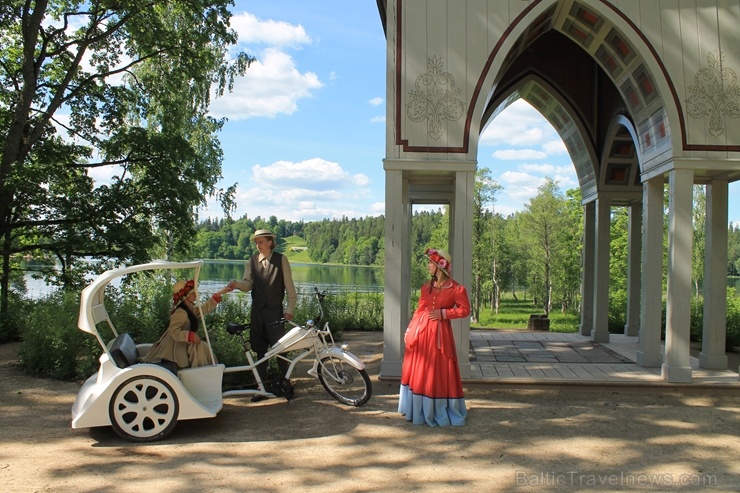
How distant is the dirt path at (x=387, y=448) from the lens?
406 cm

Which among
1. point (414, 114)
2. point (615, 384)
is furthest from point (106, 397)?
point (615, 384)

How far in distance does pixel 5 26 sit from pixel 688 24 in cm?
1227

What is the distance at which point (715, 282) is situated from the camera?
7539 mm

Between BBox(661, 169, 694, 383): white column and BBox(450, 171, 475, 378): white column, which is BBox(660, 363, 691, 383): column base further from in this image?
BBox(450, 171, 475, 378): white column

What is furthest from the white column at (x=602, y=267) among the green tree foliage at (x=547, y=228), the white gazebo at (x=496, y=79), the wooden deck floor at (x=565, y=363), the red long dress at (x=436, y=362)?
the green tree foliage at (x=547, y=228)

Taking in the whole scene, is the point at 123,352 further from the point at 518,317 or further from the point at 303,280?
the point at 518,317

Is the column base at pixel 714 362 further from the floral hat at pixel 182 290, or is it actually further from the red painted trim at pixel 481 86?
the floral hat at pixel 182 290

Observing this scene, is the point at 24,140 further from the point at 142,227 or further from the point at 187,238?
the point at 187,238

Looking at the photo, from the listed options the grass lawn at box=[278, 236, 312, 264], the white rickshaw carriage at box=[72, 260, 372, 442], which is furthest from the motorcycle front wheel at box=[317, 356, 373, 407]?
the grass lawn at box=[278, 236, 312, 264]

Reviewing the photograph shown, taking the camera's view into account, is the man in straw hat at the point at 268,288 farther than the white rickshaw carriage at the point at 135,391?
Yes

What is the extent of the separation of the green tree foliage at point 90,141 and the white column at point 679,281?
9.27 metres

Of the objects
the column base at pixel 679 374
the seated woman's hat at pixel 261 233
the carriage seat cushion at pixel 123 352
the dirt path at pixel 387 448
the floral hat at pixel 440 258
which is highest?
the seated woman's hat at pixel 261 233

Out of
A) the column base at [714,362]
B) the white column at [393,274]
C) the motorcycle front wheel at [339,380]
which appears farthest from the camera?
the column base at [714,362]

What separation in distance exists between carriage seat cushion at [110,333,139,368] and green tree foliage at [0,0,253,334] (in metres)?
6.81
